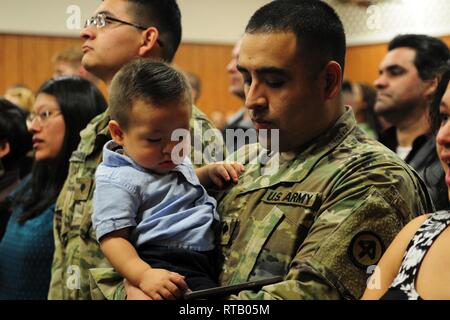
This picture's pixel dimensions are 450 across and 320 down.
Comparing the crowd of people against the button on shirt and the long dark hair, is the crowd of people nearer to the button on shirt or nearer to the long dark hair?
the button on shirt

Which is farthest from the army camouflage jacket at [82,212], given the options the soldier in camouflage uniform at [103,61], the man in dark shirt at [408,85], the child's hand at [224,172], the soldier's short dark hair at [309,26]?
the man in dark shirt at [408,85]

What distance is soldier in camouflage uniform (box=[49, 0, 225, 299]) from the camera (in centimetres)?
241

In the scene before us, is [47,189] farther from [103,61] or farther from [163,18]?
[163,18]

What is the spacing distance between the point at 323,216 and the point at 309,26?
507mm

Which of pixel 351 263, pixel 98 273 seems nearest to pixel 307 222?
pixel 351 263

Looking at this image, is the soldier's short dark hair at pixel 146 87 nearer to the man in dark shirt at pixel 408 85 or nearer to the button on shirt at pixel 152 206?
the button on shirt at pixel 152 206

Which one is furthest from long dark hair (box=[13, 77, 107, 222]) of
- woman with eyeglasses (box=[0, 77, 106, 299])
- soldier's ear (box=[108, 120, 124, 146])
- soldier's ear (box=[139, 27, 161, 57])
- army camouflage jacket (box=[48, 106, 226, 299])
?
soldier's ear (box=[108, 120, 124, 146])

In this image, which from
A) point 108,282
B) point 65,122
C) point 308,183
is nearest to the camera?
point 308,183

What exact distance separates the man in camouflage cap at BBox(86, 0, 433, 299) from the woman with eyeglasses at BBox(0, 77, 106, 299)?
1.08 metres

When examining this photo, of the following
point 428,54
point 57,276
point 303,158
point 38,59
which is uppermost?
point 428,54

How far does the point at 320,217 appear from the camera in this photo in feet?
5.15

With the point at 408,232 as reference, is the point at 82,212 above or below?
below

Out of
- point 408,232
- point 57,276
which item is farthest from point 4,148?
point 408,232

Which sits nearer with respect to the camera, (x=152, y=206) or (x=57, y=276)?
(x=152, y=206)
